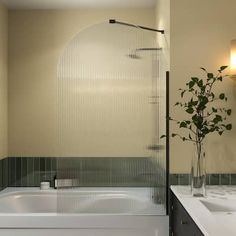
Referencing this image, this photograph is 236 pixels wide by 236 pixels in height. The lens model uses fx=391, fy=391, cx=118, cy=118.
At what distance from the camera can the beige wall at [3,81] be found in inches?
153

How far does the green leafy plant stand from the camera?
2539mm

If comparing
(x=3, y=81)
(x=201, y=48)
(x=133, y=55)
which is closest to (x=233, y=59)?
(x=201, y=48)

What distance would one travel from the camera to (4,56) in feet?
13.1

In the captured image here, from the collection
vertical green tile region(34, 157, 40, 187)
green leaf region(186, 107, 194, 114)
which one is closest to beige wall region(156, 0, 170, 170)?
green leaf region(186, 107, 194, 114)

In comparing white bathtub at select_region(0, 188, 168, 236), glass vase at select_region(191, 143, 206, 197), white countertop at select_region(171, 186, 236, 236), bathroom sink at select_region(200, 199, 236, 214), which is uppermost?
glass vase at select_region(191, 143, 206, 197)

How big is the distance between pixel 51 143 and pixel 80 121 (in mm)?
1303

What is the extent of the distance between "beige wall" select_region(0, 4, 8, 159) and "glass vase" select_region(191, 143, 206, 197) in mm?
Result: 2113

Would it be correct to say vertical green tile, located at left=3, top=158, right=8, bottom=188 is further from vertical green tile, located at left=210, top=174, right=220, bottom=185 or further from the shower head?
vertical green tile, located at left=210, top=174, right=220, bottom=185

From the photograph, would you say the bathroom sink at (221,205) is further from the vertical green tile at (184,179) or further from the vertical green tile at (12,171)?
the vertical green tile at (12,171)

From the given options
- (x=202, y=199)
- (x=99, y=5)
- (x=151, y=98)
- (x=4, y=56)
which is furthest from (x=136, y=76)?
(x=4, y=56)

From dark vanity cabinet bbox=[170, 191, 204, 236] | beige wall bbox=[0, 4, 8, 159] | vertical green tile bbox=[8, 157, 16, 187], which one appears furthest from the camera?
vertical green tile bbox=[8, 157, 16, 187]

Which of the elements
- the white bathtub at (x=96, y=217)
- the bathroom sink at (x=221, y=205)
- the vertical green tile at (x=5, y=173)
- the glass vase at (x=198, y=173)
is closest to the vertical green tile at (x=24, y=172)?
the vertical green tile at (x=5, y=173)

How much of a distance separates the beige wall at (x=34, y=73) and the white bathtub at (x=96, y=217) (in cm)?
130

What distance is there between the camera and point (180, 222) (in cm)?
227
